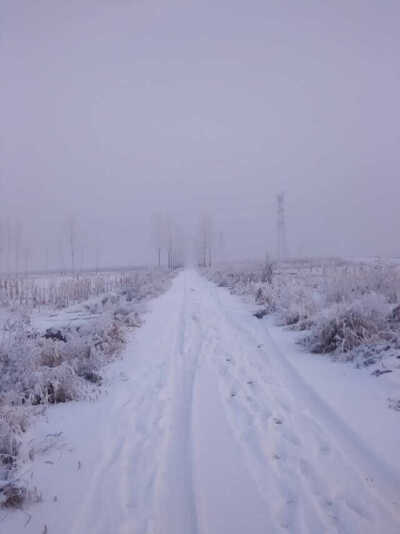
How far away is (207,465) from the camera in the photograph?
112 inches

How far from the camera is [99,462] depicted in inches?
113

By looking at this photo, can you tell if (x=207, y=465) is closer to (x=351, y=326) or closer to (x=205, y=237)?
(x=351, y=326)

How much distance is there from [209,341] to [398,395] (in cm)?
394

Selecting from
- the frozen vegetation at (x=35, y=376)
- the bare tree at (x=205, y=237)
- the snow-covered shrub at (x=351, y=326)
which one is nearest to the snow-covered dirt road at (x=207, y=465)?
the frozen vegetation at (x=35, y=376)

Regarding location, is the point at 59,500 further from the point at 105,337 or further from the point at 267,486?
the point at 105,337

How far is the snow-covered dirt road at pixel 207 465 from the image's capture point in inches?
87.4

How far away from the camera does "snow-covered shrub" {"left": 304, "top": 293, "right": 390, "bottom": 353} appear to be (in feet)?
19.0

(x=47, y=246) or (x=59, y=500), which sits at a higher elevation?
(x=47, y=246)

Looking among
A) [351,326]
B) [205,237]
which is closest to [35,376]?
[351,326]

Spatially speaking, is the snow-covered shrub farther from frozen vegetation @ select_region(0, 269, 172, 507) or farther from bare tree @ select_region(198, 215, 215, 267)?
bare tree @ select_region(198, 215, 215, 267)

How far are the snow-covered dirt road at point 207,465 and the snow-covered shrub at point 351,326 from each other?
158cm

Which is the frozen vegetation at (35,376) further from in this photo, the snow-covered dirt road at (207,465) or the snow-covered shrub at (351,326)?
the snow-covered shrub at (351,326)

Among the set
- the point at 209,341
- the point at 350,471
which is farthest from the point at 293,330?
the point at 350,471

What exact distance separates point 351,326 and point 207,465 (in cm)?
435
